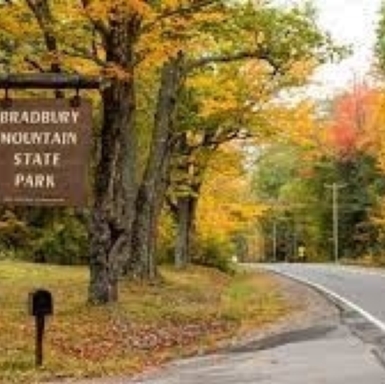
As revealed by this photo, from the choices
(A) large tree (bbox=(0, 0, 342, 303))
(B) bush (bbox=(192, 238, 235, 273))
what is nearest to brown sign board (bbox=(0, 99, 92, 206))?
(A) large tree (bbox=(0, 0, 342, 303))

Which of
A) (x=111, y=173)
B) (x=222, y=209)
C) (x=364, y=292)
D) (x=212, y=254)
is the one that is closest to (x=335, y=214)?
(x=212, y=254)

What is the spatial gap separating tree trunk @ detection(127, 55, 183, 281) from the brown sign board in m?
15.1

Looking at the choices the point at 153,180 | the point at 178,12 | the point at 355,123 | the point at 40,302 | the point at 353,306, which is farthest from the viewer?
the point at 355,123

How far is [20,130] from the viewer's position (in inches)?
583

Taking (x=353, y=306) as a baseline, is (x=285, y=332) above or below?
below

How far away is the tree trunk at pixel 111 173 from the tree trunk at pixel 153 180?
7.21 metres

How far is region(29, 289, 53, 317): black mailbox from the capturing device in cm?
1529

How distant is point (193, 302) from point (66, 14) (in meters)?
7.87

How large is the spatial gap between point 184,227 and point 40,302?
31168 millimetres

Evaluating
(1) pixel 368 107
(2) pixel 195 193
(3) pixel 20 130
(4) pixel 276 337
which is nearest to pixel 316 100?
(2) pixel 195 193

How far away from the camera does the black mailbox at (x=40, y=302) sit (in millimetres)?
15289

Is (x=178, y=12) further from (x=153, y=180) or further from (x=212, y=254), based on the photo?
(x=212, y=254)

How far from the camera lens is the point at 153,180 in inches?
1189

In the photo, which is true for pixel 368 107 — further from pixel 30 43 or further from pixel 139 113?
pixel 30 43
